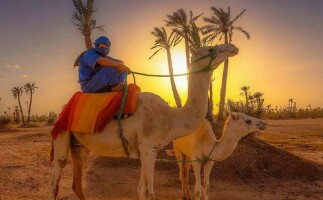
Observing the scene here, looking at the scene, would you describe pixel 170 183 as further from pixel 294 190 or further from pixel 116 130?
pixel 116 130

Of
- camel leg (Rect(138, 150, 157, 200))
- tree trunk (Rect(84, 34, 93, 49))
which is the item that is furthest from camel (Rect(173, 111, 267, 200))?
tree trunk (Rect(84, 34, 93, 49))

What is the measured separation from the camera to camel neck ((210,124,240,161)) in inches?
308

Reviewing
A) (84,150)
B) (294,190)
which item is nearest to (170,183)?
(294,190)

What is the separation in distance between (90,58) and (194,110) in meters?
1.57

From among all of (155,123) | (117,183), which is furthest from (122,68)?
(117,183)

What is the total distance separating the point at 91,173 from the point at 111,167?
3.69 feet

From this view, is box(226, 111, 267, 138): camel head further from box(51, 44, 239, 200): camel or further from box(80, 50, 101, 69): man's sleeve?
box(80, 50, 101, 69): man's sleeve

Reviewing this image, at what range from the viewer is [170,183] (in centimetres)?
1166

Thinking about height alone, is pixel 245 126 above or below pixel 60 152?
above

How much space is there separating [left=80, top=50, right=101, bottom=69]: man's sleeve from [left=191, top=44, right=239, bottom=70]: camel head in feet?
4.34

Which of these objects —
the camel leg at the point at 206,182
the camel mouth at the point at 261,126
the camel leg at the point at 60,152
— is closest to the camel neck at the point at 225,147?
the camel leg at the point at 206,182

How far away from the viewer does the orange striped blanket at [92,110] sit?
17.7 feet

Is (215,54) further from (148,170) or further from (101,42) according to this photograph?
(148,170)

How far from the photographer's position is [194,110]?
5375 millimetres
